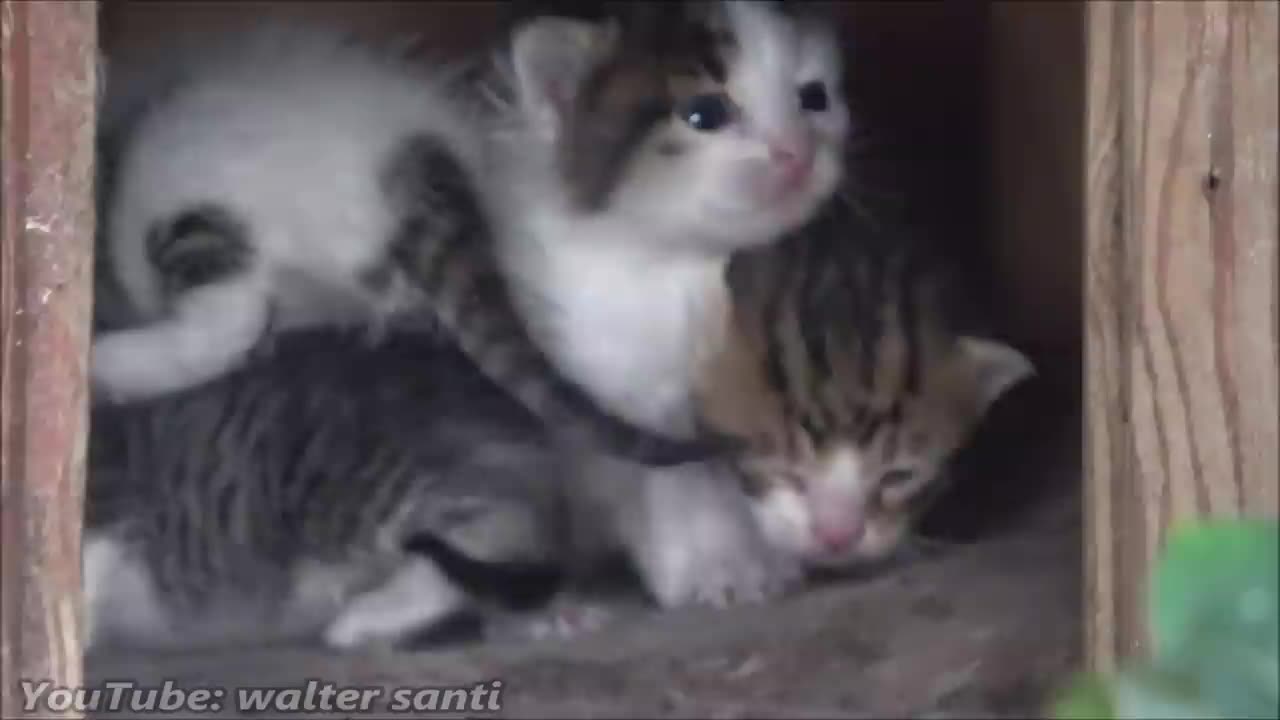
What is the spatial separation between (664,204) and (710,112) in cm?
7

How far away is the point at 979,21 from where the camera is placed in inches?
55.4

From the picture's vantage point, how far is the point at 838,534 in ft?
3.39

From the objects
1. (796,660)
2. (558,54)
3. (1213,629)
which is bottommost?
(796,660)

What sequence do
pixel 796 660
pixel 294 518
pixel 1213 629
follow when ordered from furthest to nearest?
pixel 294 518 → pixel 796 660 → pixel 1213 629

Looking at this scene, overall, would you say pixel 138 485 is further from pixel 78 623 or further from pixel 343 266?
pixel 78 623

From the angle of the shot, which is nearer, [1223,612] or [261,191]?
[1223,612]

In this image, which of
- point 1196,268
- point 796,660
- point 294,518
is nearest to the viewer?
point 1196,268

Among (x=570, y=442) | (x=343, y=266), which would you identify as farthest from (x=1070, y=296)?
(x=343, y=266)

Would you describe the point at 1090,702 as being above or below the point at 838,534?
above

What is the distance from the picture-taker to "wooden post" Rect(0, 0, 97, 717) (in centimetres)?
66

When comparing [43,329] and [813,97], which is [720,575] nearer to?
[813,97]

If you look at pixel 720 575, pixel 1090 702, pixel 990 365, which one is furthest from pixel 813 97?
pixel 1090 702

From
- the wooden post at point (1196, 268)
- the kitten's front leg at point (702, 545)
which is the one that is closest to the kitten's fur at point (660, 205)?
the kitten's front leg at point (702, 545)

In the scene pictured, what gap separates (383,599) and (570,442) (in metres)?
0.17
